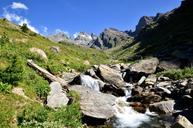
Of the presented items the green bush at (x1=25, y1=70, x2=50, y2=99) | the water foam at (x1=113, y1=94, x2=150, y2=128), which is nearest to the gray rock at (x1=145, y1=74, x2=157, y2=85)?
the water foam at (x1=113, y1=94, x2=150, y2=128)

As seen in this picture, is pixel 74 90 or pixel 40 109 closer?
pixel 40 109

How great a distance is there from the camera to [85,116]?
27969 mm

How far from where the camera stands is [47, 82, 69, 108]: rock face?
27241 millimetres

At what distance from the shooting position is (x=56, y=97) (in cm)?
2830

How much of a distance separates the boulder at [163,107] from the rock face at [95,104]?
→ 410 cm

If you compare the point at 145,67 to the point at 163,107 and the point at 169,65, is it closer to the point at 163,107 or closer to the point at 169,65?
the point at 169,65

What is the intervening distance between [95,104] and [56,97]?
368 centimetres

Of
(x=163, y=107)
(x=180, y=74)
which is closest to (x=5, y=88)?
(x=163, y=107)

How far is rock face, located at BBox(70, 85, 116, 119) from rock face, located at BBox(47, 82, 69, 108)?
1579mm

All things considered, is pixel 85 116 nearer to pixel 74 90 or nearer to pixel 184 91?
pixel 74 90

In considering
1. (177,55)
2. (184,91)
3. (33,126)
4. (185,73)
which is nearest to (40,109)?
(33,126)

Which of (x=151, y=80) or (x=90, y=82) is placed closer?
(x=90, y=82)

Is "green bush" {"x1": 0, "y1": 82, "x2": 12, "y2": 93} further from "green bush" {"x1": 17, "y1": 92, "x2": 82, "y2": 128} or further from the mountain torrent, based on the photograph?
"green bush" {"x1": 17, "y1": 92, "x2": 82, "y2": 128}

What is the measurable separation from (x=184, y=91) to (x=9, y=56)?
61.0 feet
